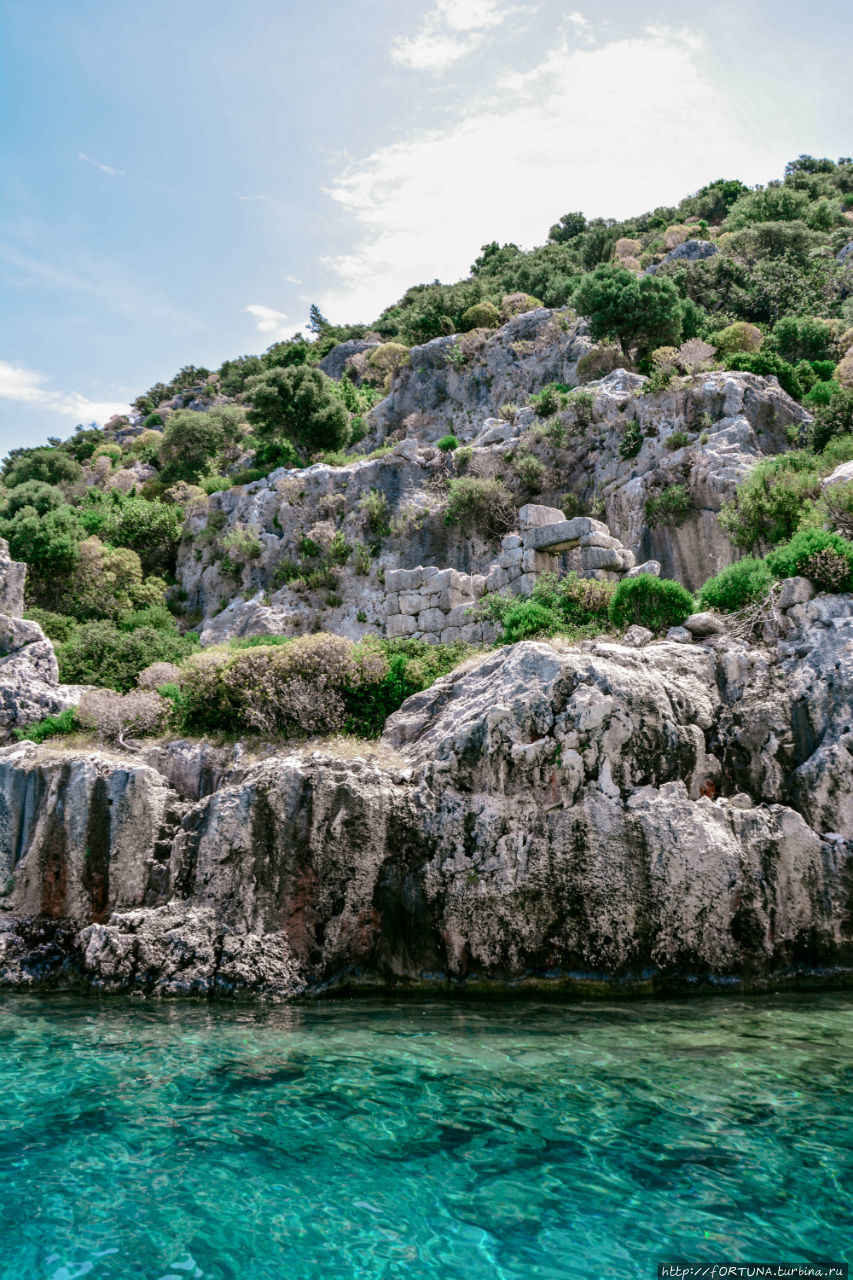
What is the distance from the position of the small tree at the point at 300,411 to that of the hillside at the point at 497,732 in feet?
30.0

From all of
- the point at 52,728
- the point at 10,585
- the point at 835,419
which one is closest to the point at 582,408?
the point at 835,419

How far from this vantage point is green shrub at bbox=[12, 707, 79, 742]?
16328 millimetres

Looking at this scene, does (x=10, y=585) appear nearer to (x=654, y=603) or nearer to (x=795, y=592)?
(x=654, y=603)

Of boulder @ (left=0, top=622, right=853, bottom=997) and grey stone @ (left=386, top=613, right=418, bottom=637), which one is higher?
grey stone @ (left=386, top=613, right=418, bottom=637)

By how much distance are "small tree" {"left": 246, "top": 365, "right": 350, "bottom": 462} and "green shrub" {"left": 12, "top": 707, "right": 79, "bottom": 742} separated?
76.4 ft

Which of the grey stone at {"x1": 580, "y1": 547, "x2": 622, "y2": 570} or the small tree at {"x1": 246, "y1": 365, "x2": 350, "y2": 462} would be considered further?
the small tree at {"x1": 246, "y1": 365, "x2": 350, "y2": 462}

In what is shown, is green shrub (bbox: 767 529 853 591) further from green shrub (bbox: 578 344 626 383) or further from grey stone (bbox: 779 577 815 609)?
green shrub (bbox: 578 344 626 383)

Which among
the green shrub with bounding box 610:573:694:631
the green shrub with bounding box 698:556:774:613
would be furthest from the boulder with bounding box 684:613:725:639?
the green shrub with bounding box 698:556:774:613

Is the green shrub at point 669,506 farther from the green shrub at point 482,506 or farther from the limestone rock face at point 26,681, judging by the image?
the limestone rock face at point 26,681

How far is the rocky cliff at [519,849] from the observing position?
11.0 m

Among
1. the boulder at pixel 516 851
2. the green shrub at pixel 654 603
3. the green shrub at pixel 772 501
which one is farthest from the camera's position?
the green shrub at pixel 772 501

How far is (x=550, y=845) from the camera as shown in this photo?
451 inches

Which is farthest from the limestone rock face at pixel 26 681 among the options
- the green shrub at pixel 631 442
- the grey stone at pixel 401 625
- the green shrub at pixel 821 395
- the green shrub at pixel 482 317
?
the green shrub at pixel 482 317

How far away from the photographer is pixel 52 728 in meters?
16.4
